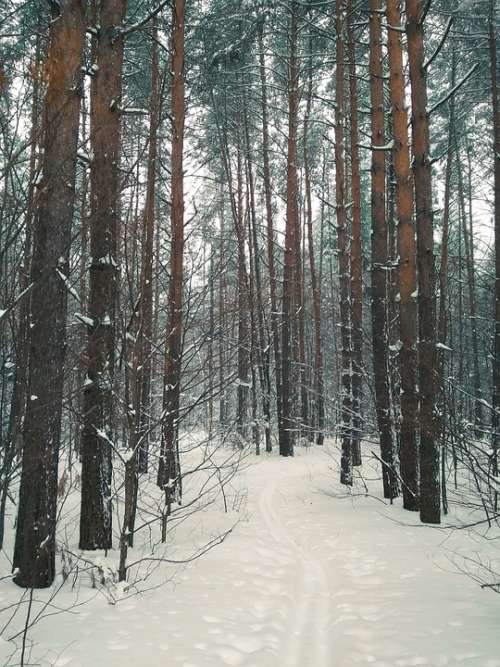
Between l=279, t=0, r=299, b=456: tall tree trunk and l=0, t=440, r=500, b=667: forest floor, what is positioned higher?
l=279, t=0, r=299, b=456: tall tree trunk

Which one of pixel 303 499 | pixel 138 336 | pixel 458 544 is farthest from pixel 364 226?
pixel 138 336

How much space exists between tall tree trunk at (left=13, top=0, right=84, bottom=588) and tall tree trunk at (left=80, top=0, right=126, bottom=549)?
65cm

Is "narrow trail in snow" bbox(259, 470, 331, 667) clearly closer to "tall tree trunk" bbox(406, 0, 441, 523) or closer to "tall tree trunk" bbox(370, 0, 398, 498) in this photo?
"tall tree trunk" bbox(406, 0, 441, 523)

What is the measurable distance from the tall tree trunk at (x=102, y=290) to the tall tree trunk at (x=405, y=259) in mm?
4225

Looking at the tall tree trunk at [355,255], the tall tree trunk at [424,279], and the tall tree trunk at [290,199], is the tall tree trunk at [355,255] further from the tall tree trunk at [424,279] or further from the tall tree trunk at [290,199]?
the tall tree trunk at [424,279]

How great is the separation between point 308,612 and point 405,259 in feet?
17.3

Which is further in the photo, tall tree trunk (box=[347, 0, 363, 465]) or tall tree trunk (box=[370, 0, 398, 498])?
tall tree trunk (box=[347, 0, 363, 465])

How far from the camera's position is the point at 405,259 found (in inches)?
294

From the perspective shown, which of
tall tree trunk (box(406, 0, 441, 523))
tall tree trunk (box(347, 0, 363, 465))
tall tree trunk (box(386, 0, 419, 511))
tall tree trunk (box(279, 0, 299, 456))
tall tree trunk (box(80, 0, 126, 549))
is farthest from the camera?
tall tree trunk (box(279, 0, 299, 456))

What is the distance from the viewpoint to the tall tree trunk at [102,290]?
5.01 m

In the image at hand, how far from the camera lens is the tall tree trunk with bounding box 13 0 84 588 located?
3941 mm

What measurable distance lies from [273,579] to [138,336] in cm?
285

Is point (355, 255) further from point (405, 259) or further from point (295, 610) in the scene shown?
point (295, 610)

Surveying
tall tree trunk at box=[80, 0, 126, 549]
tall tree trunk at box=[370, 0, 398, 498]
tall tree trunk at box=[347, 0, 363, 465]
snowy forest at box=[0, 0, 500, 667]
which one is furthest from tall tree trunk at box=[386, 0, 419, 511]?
tall tree trunk at box=[80, 0, 126, 549]
